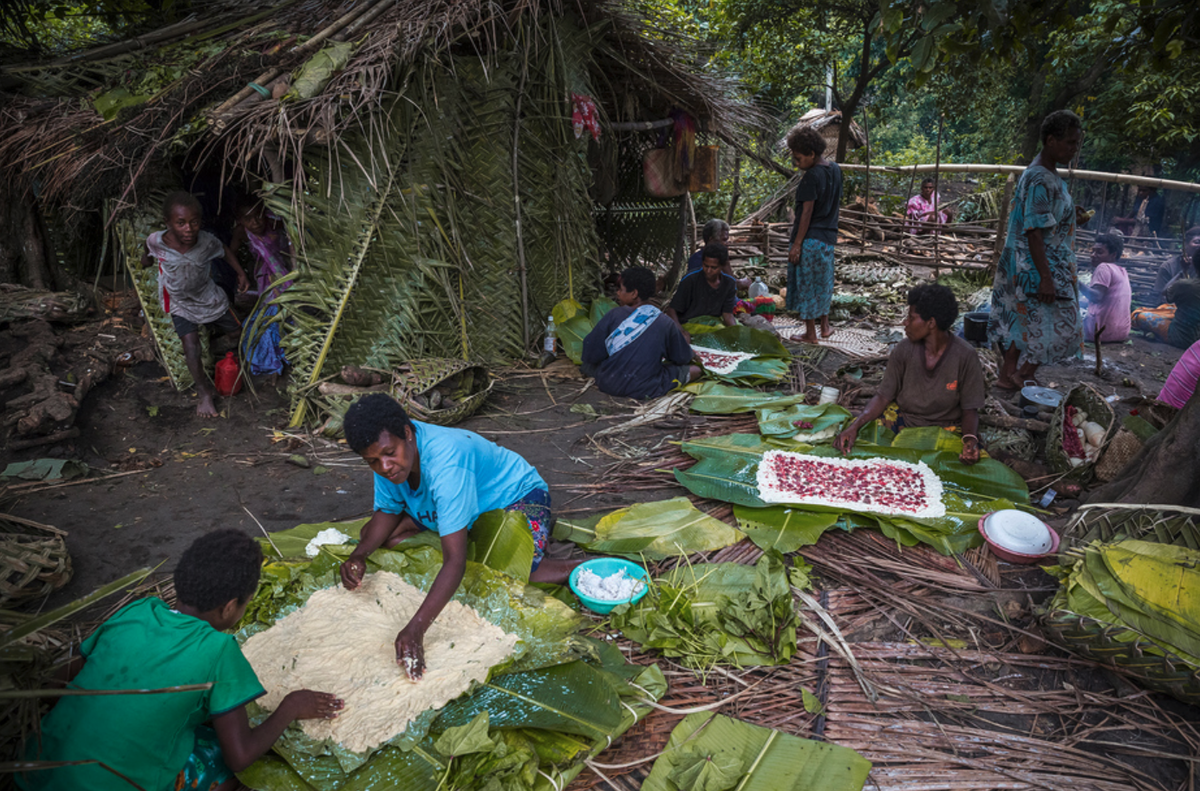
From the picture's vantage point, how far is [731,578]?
106 inches

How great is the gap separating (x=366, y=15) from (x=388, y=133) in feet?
2.80

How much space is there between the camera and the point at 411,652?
2129 mm

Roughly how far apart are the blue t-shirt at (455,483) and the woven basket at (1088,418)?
2.59 metres

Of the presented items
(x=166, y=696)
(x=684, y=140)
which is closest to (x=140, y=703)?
(x=166, y=696)

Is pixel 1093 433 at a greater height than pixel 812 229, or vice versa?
pixel 812 229

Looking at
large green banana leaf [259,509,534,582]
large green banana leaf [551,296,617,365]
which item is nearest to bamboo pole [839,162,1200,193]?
large green banana leaf [551,296,617,365]

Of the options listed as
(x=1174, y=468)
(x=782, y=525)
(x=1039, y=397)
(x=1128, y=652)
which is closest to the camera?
(x=1128, y=652)

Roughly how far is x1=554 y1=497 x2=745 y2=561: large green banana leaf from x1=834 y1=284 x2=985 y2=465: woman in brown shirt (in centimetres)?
99

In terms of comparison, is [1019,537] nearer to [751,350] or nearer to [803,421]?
[803,421]

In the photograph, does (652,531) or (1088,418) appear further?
(1088,418)

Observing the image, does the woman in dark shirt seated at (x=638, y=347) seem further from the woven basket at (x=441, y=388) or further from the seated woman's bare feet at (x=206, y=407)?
the seated woman's bare feet at (x=206, y=407)

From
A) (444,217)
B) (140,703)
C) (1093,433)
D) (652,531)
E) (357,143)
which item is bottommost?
(652,531)

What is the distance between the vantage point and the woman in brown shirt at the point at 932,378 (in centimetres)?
338

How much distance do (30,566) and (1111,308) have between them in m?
7.69
